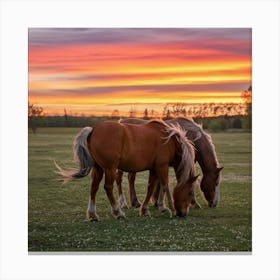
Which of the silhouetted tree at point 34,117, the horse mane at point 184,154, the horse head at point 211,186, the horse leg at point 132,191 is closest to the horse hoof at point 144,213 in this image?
the horse leg at point 132,191

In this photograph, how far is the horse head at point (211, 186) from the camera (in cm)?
998

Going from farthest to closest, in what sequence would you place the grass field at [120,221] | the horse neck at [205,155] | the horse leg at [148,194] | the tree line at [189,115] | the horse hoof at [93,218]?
the horse neck at [205,155] → the horse leg at [148,194] → the tree line at [189,115] → the horse hoof at [93,218] → the grass field at [120,221]

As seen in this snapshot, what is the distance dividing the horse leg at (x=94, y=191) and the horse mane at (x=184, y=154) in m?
1.12

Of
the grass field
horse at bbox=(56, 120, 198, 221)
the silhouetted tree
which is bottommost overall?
the grass field

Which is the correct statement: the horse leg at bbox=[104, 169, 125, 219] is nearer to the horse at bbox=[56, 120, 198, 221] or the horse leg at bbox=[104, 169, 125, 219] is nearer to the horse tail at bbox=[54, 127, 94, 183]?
the horse at bbox=[56, 120, 198, 221]

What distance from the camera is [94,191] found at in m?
9.63

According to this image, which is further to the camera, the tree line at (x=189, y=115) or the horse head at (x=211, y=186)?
the horse head at (x=211, y=186)

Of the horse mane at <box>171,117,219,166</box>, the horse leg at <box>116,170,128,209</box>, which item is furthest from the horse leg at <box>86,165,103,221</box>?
the horse mane at <box>171,117,219,166</box>

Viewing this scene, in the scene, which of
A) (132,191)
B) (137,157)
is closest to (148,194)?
(132,191)

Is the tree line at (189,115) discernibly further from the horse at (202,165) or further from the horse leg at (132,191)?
the horse leg at (132,191)

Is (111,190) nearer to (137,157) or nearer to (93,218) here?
(93,218)

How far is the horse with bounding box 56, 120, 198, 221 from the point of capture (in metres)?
9.40
